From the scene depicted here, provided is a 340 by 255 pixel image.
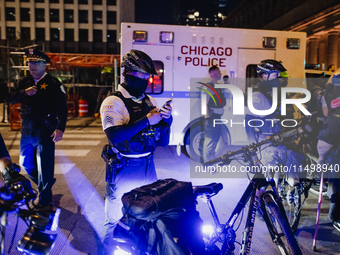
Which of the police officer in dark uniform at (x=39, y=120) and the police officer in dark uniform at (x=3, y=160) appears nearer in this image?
the police officer in dark uniform at (x=3, y=160)

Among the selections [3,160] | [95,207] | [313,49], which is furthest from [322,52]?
[3,160]

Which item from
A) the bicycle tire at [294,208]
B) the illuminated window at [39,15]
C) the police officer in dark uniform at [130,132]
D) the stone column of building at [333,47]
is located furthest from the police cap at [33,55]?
the illuminated window at [39,15]

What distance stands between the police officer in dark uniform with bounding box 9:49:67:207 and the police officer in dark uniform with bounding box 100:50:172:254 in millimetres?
1799

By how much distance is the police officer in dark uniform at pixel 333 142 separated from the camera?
12.5 ft

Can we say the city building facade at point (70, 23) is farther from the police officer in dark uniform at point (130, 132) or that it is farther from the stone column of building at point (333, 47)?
the police officer in dark uniform at point (130, 132)

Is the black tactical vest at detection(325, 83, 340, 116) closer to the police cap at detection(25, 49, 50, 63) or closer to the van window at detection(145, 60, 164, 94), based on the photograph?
the van window at detection(145, 60, 164, 94)

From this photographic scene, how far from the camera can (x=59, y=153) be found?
327 inches

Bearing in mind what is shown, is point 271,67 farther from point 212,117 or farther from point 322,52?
point 322,52

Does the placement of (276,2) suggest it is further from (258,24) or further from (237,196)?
(237,196)

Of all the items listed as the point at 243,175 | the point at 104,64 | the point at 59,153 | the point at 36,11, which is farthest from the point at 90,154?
the point at 36,11

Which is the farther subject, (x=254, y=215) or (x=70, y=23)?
(x=70, y=23)

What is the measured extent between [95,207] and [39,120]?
1597 mm

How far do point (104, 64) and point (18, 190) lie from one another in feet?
60.1

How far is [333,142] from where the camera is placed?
4.02m
